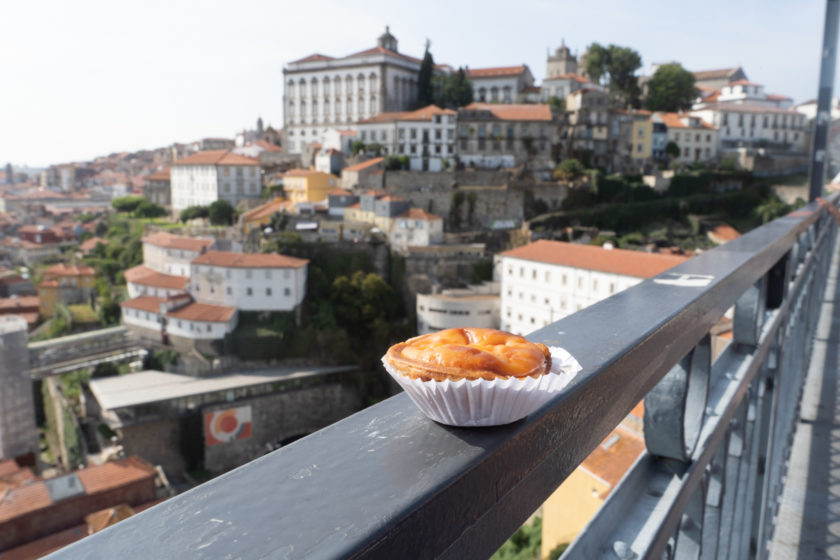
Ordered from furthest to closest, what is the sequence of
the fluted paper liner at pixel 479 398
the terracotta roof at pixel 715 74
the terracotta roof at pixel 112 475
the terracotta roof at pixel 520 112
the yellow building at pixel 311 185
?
the terracotta roof at pixel 715 74 < the terracotta roof at pixel 520 112 < the yellow building at pixel 311 185 < the terracotta roof at pixel 112 475 < the fluted paper liner at pixel 479 398

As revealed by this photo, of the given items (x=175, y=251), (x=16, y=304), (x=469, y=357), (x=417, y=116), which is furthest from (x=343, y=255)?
(x=469, y=357)

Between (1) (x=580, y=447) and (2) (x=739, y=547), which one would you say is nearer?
(1) (x=580, y=447)

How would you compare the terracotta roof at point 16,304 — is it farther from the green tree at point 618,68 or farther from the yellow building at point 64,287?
the green tree at point 618,68

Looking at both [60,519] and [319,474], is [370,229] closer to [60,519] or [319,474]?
[60,519]

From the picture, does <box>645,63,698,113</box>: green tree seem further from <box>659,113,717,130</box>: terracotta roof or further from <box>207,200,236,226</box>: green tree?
<box>207,200,236,226</box>: green tree

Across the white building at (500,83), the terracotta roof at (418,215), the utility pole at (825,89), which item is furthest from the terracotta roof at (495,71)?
the utility pole at (825,89)

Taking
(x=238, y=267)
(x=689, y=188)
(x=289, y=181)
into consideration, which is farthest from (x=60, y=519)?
(x=689, y=188)
